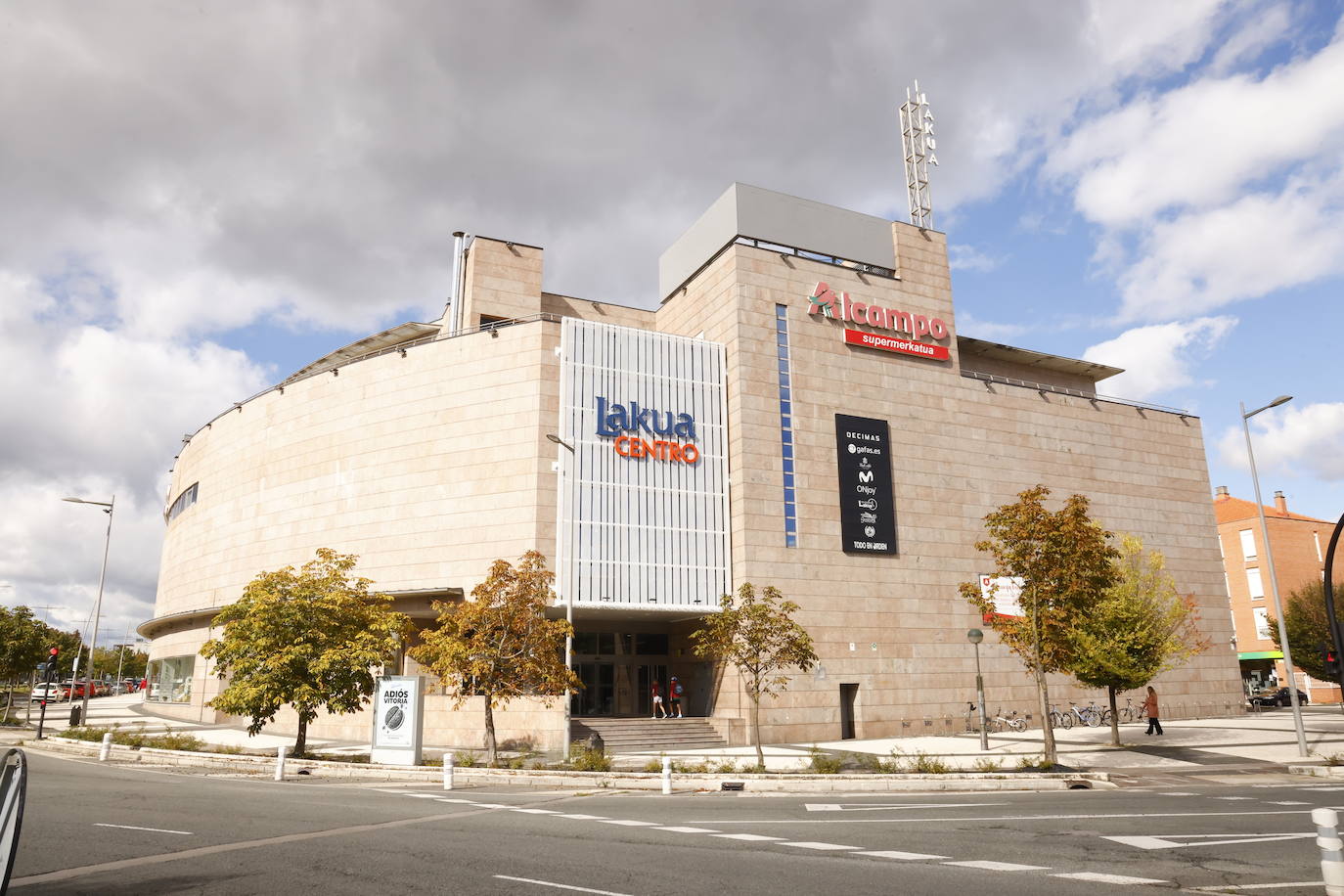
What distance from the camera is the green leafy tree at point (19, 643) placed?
43750mm

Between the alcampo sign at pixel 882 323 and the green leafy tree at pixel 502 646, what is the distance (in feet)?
66.3

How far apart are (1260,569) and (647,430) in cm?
6002

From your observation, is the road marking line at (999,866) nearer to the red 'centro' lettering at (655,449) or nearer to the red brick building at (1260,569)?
the red 'centro' lettering at (655,449)

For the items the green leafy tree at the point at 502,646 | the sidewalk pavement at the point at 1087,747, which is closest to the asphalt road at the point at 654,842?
the sidewalk pavement at the point at 1087,747

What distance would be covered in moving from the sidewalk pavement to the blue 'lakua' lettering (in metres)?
13.8

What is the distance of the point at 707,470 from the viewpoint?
38.6 m

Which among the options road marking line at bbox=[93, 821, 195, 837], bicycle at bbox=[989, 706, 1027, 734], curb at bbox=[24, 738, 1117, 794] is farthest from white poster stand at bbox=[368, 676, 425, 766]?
bicycle at bbox=[989, 706, 1027, 734]

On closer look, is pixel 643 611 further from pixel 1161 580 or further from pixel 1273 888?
pixel 1273 888

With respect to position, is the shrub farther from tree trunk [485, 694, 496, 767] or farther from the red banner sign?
the red banner sign

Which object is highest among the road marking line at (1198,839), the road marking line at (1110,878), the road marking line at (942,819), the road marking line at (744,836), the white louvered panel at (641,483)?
the white louvered panel at (641,483)

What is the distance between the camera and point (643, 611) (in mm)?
37344

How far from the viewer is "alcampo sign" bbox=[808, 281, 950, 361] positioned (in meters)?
41.1

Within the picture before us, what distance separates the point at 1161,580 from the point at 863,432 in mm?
13634

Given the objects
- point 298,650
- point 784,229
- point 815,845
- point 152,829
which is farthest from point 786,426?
point 152,829
